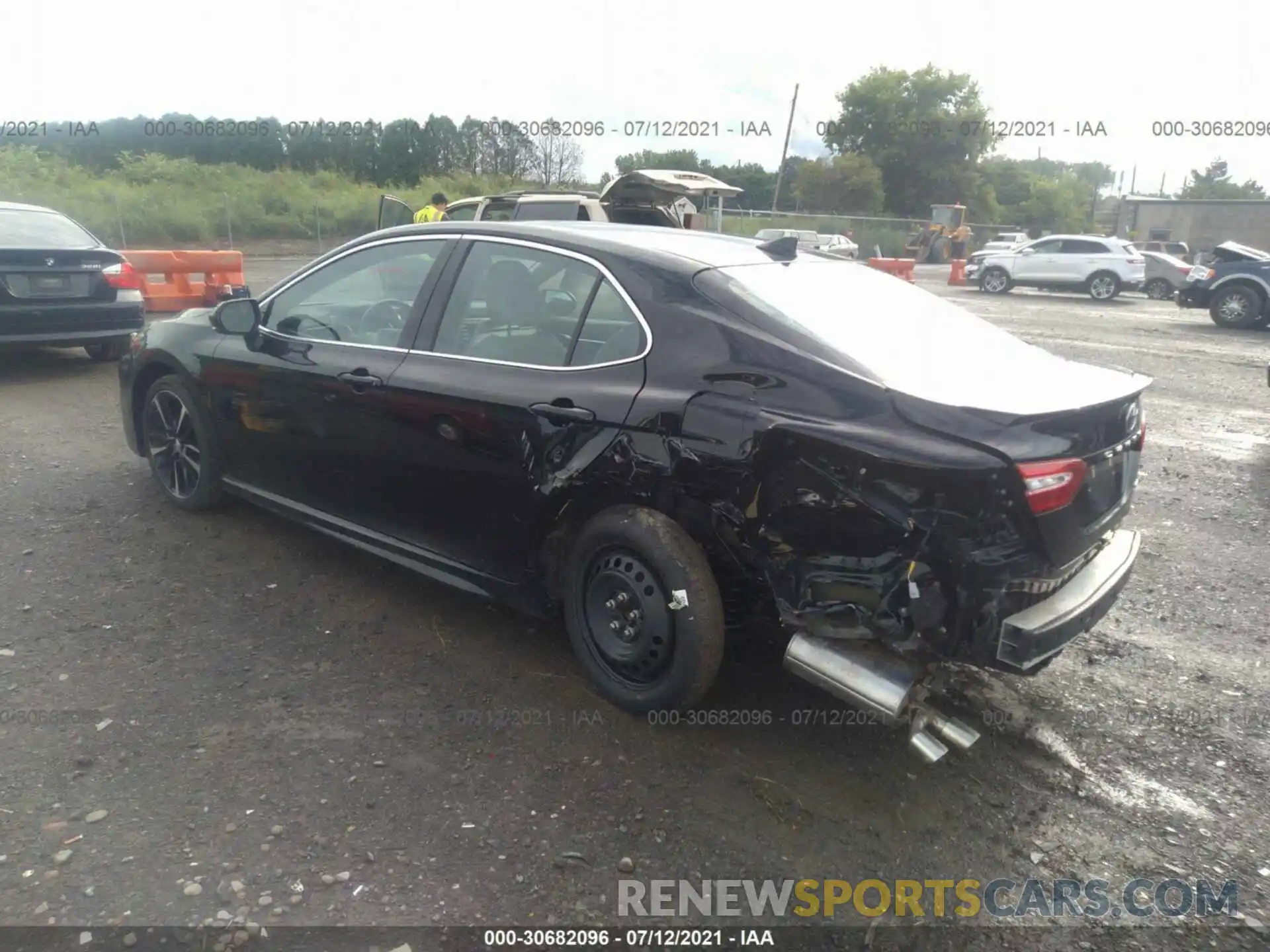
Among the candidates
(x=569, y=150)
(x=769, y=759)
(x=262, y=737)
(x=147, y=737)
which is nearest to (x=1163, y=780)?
(x=769, y=759)

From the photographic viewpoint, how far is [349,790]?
287 cm

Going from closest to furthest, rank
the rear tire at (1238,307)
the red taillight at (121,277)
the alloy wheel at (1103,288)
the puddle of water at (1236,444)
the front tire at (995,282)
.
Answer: the puddle of water at (1236,444) → the red taillight at (121,277) → the rear tire at (1238,307) → the alloy wheel at (1103,288) → the front tire at (995,282)

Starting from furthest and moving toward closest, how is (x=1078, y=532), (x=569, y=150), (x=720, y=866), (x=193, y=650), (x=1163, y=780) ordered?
(x=569, y=150) → (x=193, y=650) → (x=1163, y=780) → (x=1078, y=532) → (x=720, y=866)

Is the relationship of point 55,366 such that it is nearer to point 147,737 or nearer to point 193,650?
point 193,650

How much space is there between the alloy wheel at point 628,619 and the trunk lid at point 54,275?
22.7 feet

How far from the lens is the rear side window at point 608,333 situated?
3217mm

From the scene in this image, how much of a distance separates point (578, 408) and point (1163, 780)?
2.31 meters

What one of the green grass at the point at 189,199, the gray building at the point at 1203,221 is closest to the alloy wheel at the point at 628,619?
the green grass at the point at 189,199

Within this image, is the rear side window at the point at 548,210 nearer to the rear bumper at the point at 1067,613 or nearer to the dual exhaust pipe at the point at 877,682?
the rear bumper at the point at 1067,613

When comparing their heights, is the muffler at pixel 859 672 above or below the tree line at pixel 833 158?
below

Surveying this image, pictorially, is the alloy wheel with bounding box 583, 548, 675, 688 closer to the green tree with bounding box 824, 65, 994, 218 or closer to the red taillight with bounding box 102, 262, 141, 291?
the red taillight with bounding box 102, 262, 141, 291

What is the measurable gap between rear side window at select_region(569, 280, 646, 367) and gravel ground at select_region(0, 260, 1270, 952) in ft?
3.98

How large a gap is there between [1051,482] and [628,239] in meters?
1.77

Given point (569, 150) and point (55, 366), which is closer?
point (55, 366)
